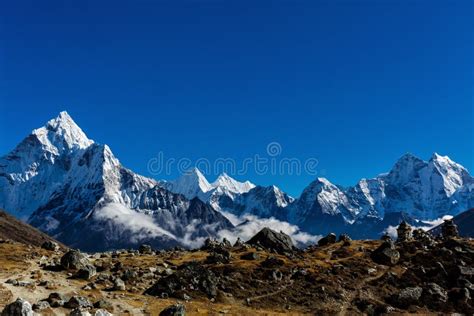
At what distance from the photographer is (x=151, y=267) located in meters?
123

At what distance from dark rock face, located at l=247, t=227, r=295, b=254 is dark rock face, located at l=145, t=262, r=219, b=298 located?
175 ft

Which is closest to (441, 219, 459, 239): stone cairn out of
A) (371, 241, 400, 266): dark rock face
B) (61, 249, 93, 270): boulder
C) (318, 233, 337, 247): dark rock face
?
(318, 233, 337, 247): dark rock face

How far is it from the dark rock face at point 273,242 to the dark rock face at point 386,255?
31.4 meters

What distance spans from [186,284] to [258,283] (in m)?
16.1

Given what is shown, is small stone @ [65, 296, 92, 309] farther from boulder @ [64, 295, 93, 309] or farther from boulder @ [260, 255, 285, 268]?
boulder @ [260, 255, 285, 268]

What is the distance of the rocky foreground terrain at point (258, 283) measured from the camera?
287 feet

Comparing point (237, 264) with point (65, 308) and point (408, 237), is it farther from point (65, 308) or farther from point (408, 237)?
point (408, 237)

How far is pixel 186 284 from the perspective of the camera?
102312 mm

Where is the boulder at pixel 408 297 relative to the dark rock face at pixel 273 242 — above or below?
below

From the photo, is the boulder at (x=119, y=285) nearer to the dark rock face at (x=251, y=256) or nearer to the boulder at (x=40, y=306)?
the boulder at (x=40, y=306)

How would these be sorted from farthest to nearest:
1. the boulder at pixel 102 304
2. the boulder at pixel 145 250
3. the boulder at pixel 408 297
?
1. the boulder at pixel 145 250
2. the boulder at pixel 408 297
3. the boulder at pixel 102 304

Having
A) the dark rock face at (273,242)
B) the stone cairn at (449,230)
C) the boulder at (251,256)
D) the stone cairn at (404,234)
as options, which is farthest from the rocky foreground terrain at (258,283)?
the stone cairn at (449,230)

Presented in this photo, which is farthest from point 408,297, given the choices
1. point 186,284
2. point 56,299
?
point 56,299

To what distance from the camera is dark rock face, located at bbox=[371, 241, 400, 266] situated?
128625mm
